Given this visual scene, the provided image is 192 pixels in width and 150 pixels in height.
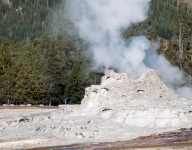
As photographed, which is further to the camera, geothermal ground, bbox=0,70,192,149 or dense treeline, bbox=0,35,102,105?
dense treeline, bbox=0,35,102,105

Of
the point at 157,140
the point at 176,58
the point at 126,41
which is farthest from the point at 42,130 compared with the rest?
the point at 176,58

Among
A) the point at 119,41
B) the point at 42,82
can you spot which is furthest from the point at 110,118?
the point at 42,82

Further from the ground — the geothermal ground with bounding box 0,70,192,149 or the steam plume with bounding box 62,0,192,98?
the steam plume with bounding box 62,0,192,98

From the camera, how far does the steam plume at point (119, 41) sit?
63.4 meters

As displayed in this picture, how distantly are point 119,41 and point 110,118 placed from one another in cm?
1570

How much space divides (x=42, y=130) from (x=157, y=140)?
582 inches

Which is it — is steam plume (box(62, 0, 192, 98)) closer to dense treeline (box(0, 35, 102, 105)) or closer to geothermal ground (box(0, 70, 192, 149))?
geothermal ground (box(0, 70, 192, 149))

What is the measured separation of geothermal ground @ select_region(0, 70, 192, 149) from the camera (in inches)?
1852

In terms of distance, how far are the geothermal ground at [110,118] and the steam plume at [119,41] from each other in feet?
10.9

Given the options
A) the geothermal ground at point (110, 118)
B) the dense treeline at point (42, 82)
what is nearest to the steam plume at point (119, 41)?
the geothermal ground at point (110, 118)

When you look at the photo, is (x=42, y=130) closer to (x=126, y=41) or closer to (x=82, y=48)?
(x=126, y=41)

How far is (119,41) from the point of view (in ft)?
220

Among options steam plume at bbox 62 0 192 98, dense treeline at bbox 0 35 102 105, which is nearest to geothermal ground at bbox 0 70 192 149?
steam plume at bbox 62 0 192 98

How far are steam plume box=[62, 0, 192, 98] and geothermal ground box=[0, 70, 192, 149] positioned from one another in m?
3.31
